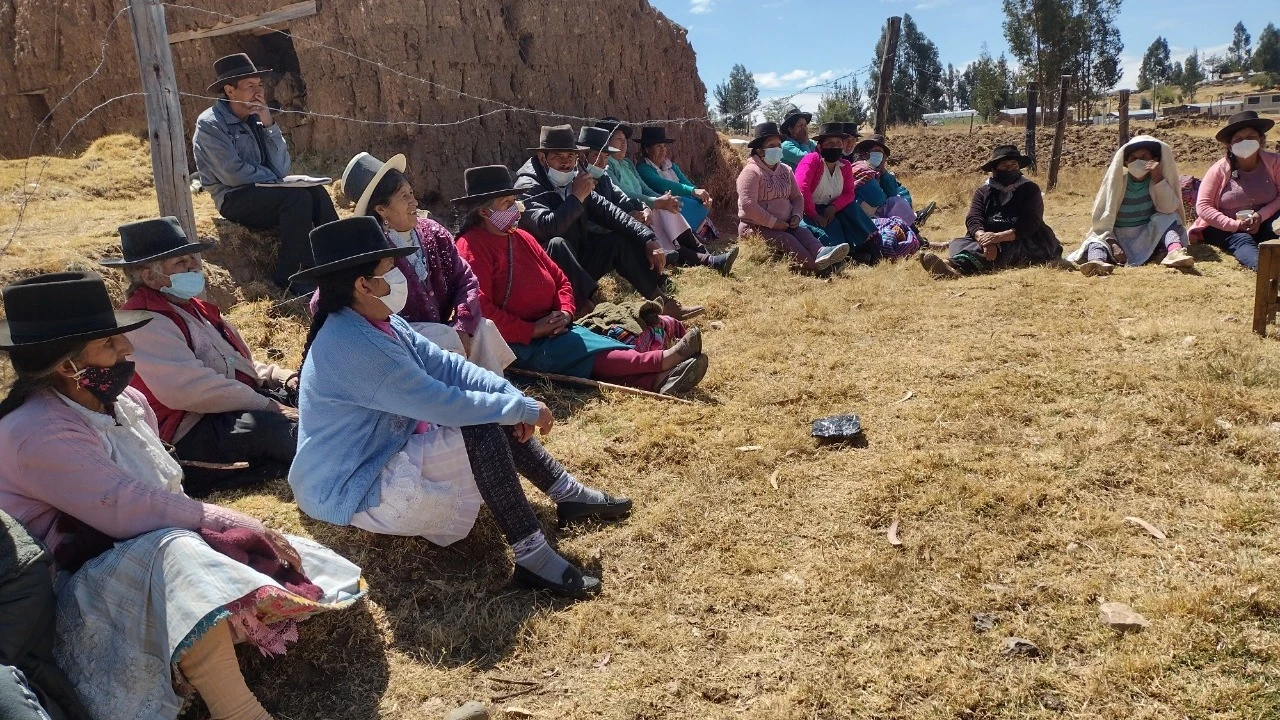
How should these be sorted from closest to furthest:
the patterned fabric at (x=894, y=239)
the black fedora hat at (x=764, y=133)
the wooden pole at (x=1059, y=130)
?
1. the black fedora hat at (x=764, y=133)
2. the patterned fabric at (x=894, y=239)
3. the wooden pole at (x=1059, y=130)

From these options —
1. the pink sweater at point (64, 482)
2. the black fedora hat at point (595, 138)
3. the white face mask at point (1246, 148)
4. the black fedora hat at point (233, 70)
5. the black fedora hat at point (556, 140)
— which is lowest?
the pink sweater at point (64, 482)

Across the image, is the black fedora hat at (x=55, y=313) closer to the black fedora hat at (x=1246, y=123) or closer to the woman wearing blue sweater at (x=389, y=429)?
the woman wearing blue sweater at (x=389, y=429)

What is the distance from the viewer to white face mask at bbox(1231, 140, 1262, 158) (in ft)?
24.7

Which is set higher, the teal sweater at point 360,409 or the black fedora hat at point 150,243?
the black fedora hat at point 150,243

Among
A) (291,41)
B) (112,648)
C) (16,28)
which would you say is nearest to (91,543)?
(112,648)

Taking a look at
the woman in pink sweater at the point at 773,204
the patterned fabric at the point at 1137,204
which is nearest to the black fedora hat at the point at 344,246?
the woman in pink sweater at the point at 773,204

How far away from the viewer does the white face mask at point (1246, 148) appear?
7543 millimetres

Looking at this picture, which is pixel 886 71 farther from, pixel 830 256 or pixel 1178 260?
pixel 1178 260

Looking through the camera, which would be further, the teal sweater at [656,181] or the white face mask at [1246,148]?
the teal sweater at [656,181]

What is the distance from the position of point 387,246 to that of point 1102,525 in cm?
300

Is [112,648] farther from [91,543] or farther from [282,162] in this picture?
[282,162]

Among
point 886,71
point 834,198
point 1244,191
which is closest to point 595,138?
point 834,198

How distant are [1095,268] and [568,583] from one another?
6080 millimetres

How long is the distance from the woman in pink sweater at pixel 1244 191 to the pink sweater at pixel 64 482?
8.26 m
